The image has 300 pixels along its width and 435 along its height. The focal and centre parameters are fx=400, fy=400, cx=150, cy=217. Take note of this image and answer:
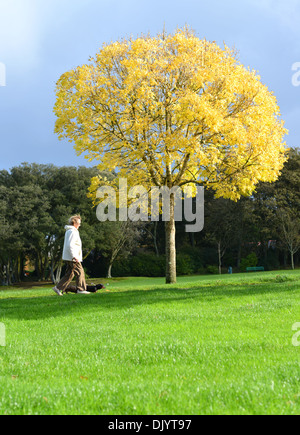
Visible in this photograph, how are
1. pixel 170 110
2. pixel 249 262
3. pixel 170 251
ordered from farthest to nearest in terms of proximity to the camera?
pixel 249 262, pixel 170 251, pixel 170 110

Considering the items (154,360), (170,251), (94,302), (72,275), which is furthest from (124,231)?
(154,360)

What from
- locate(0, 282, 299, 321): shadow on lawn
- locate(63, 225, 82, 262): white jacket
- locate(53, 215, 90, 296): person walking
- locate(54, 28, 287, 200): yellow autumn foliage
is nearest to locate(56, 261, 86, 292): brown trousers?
locate(53, 215, 90, 296): person walking

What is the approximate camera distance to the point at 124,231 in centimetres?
4294

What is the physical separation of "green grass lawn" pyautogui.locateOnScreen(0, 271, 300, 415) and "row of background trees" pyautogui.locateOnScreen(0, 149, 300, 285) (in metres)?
28.5

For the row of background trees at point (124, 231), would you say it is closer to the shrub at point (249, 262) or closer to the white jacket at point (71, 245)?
the shrub at point (249, 262)

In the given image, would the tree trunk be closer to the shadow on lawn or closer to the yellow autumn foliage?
the yellow autumn foliage

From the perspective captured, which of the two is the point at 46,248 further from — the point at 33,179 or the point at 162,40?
the point at 162,40

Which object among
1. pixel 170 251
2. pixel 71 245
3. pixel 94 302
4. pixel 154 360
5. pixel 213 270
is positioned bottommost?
→ pixel 213 270

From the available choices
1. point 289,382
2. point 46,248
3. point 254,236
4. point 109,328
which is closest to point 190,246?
point 254,236

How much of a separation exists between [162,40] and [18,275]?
110 ft

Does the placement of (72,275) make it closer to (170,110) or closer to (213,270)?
(170,110)

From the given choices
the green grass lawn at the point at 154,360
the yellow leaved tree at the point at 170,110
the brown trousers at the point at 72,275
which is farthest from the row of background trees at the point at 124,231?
the green grass lawn at the point at 154,360

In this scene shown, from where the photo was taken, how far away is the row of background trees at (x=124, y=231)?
37.3 m

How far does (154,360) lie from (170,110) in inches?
532
